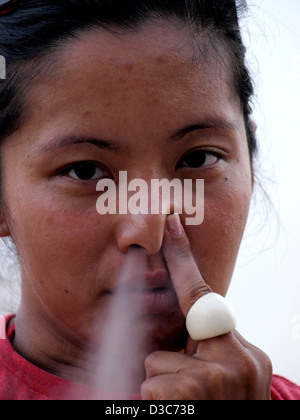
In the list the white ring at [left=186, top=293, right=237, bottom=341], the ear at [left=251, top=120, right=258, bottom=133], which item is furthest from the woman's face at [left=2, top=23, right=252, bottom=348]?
the ear at [left=251, top=120, right=258, bottom=133]

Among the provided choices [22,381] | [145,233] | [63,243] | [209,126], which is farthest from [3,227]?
[209,126]

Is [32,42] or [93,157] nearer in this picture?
[93,157]

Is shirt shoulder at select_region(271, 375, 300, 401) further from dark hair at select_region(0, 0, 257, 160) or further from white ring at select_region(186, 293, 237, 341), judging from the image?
dark hair at select_region(0, 0, 257, 160)

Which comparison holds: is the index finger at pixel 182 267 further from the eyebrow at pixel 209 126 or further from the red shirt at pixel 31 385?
the red shirt at pixel 31 385

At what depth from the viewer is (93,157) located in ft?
4.62

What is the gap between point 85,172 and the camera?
57.3 inches

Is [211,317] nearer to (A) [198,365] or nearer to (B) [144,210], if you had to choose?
(A) [198,365]

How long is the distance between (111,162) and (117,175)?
→ 36 millimetres

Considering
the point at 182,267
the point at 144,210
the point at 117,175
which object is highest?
the point at 117,175

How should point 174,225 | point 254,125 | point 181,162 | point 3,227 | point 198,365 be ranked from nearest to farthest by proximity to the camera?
point 198,365
point 174,225
point 181,162
point 3,227
point 254,125

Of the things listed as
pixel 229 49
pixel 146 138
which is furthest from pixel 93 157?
pixel 229 49
